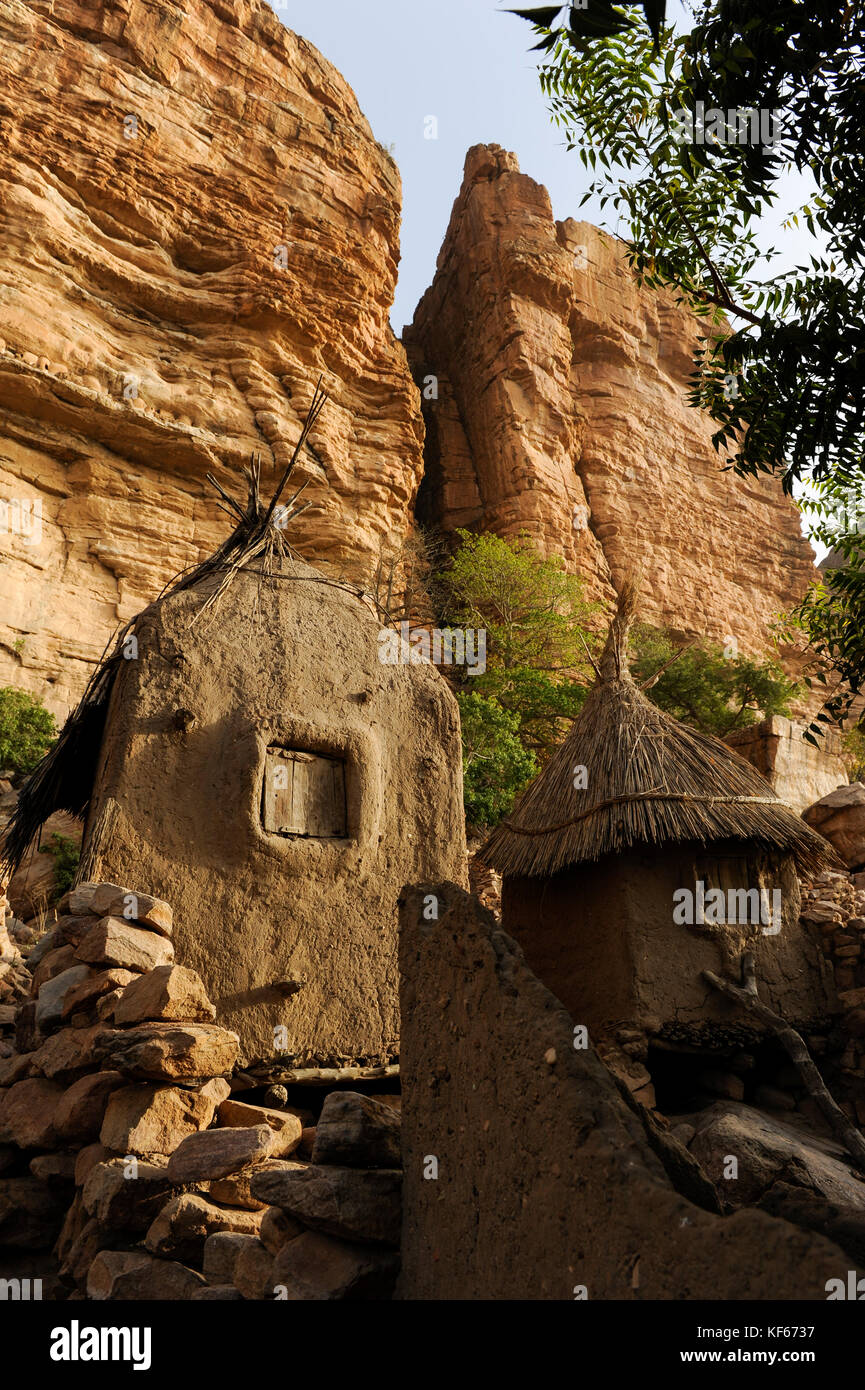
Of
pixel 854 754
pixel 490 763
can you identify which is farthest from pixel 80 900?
pixel 854 754

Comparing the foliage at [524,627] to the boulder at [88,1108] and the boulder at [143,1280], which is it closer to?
the boulder at [88,1108]

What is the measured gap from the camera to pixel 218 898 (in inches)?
191

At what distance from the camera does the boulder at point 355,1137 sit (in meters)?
2.97

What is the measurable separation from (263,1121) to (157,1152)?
484 mm

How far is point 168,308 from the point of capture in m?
19.6

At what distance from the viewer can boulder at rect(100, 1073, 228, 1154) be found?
11.4 ft

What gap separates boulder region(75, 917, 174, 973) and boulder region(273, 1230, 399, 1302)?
1725 millimetres

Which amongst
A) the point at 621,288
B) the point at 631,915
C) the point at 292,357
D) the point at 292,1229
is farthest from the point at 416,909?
the point at 621,288

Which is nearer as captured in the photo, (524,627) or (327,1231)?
(327,1231)

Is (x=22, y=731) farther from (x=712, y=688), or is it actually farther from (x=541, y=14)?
(x=712, y=688)

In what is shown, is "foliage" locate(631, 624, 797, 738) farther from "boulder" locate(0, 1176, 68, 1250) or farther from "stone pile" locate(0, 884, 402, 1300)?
"boulder" locate(0, 1176, 68, 1250)

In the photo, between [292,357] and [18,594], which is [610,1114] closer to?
[18,594]

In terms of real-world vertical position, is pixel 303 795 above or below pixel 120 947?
above

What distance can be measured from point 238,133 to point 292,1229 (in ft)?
80.0
